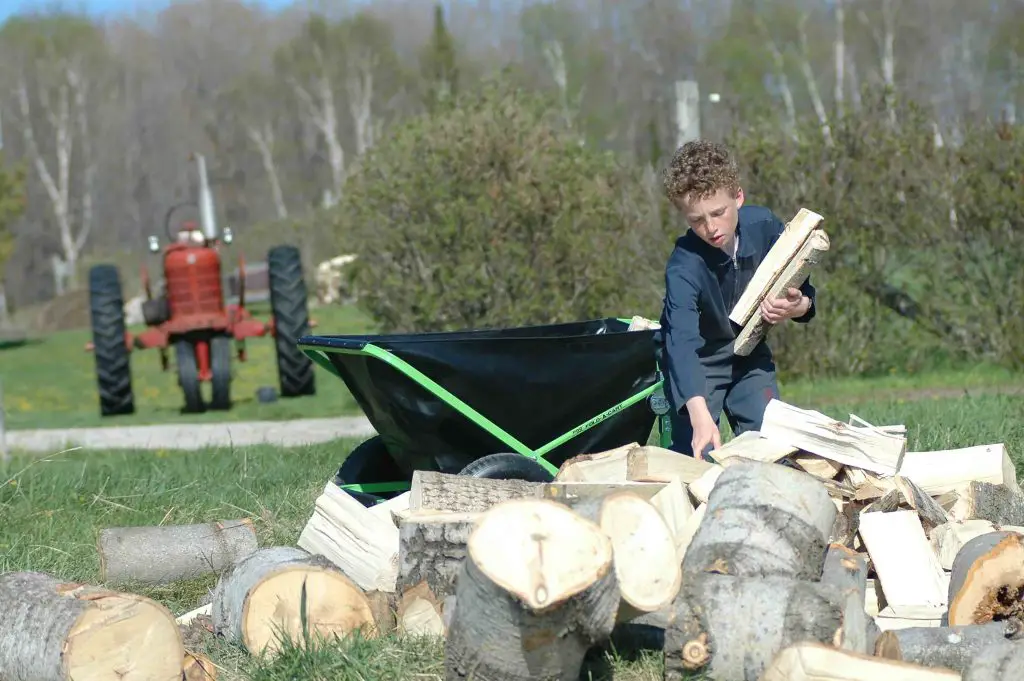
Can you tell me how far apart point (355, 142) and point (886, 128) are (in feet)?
159

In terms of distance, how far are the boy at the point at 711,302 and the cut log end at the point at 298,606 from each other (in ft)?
4.10

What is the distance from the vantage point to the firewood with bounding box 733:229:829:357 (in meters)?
4.05

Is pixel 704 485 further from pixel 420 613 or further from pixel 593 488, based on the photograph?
pixel 420 613

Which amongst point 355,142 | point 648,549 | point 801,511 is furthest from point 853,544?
point 355,142

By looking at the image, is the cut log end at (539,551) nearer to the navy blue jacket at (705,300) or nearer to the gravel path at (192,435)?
the navy blue jacket at (705,300)

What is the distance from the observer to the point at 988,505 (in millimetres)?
3961

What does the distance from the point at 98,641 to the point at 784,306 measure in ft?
7.61

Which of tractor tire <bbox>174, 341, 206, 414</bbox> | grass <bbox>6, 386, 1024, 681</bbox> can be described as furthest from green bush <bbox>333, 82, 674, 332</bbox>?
grass <bbox>6, 386, 1024, 681</bbox>

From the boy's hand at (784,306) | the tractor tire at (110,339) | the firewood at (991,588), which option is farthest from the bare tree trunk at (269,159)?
the firewood at (991,588)

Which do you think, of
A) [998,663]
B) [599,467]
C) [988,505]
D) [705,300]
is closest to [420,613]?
[599,467]

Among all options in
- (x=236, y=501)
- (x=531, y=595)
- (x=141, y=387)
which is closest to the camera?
(x=531, y=595)

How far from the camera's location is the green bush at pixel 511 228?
33.0 ft

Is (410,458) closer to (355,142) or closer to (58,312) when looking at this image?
(58,312)

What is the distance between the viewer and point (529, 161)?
1019cm
